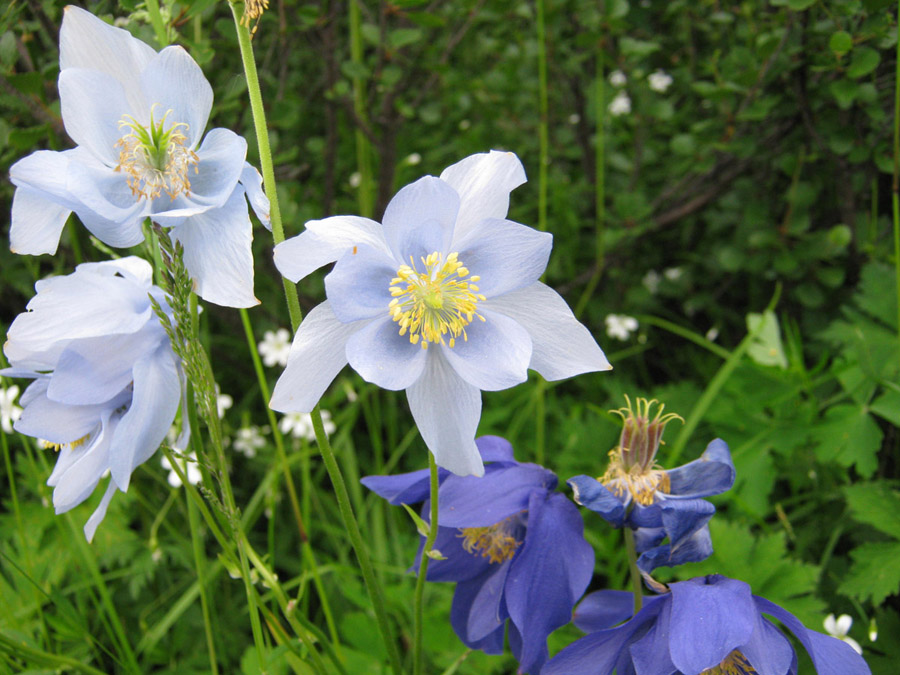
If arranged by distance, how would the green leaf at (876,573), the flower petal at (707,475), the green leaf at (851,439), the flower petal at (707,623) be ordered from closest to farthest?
the flower petal at (707,623) < the flower petal at (707,475) < the green leaf at (876,573) < the green leaf at (851,439)

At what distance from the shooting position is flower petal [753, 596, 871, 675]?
645 mm

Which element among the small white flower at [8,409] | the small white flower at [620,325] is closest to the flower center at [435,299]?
the small white flower at [8,409]

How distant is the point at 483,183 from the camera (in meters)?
0.69

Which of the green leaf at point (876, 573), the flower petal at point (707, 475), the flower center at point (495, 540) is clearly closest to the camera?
the flower petal at point (707, 475)

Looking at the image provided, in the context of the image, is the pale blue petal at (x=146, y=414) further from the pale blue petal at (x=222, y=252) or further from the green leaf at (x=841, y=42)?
the green leaf at (x=841, y=42)

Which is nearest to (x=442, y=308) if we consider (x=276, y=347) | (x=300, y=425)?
(x=300, y=425)

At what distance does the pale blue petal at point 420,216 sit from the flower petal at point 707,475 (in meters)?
0.32

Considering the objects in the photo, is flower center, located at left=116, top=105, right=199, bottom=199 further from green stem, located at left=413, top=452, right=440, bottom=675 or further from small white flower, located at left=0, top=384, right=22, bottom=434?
small white flower, located at left=0, top=384, right=22, bottom=434

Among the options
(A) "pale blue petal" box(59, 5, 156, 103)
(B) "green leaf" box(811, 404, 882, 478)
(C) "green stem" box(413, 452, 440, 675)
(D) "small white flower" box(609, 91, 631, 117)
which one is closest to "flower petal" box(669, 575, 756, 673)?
(C) "green stem" box(413, 452, 440, 675)

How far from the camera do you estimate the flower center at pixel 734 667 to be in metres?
0.73

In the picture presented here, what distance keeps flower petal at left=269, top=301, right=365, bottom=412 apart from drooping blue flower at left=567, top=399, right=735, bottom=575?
0.25 meters

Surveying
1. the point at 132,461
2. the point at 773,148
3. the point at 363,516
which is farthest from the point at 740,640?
the point at 773,148

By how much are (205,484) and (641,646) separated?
431 millimetres

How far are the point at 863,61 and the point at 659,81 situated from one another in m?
0.71
